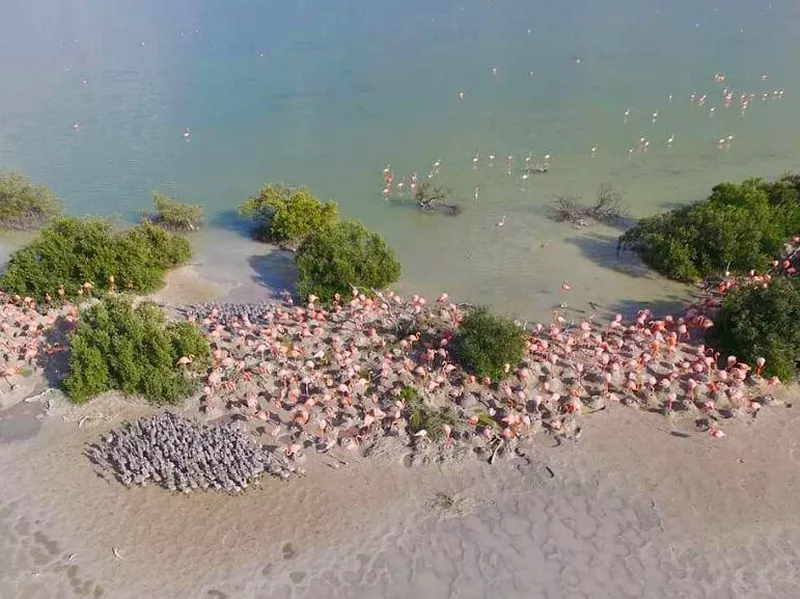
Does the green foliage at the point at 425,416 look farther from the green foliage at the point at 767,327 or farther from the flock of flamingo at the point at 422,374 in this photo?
the green foliage at the point at 767,327

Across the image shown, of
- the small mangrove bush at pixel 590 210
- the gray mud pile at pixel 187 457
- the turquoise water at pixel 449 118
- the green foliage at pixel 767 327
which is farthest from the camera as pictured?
the small mangrove bush at pixel 590 210

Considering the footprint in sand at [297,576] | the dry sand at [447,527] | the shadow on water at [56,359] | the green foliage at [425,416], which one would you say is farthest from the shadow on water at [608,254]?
the shadow on water at [56,359]

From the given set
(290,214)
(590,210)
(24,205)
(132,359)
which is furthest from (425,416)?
(24,205)

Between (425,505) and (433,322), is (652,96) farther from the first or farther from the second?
(425,505)

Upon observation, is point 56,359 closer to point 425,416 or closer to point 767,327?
point 425,416

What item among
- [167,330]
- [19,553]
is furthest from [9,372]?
[19,553]

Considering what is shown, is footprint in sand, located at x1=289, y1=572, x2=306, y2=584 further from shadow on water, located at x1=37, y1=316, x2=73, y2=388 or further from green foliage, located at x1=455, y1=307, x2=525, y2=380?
shadow on water, located at x1=37, y1=316, x2=73, y2=388
